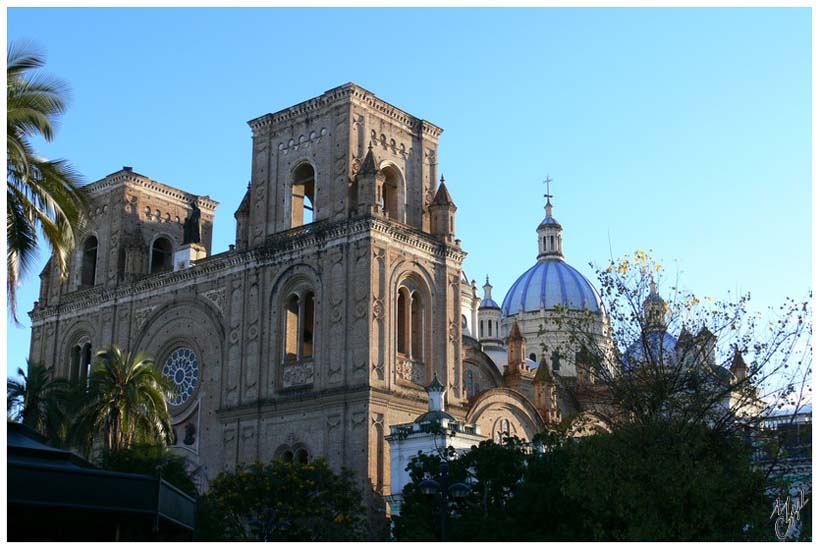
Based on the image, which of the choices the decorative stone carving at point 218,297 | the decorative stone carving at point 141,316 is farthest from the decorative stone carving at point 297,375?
the decorative stone carving at point 141,316

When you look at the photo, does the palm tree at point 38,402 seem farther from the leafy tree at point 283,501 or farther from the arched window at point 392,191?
the arched window at point 392,191

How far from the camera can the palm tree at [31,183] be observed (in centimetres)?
2127

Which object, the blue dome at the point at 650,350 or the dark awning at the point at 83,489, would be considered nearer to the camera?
the dark awning at the point at 83,489

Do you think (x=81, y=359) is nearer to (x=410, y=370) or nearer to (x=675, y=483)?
(x=410, y=370)

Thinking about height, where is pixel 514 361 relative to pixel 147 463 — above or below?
above

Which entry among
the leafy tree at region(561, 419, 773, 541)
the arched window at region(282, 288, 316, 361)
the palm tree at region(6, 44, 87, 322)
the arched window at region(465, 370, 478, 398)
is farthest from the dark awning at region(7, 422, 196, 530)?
the arched window at region(465, 370, 478, 398)

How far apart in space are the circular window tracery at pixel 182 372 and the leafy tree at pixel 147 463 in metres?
10.9

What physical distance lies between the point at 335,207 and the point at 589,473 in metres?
21.5

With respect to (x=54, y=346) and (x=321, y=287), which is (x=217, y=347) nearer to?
(x=321, y=287)

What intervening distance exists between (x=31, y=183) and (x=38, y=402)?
65.1 ft

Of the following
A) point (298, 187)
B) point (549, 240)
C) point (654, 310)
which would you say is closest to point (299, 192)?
point (298, 187)

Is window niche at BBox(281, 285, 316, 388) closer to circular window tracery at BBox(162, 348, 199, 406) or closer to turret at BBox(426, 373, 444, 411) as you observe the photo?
turret at BBox(426, 373, 444, 411)

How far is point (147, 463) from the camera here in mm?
36719

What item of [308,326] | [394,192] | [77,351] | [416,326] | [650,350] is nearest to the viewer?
[650,350]
